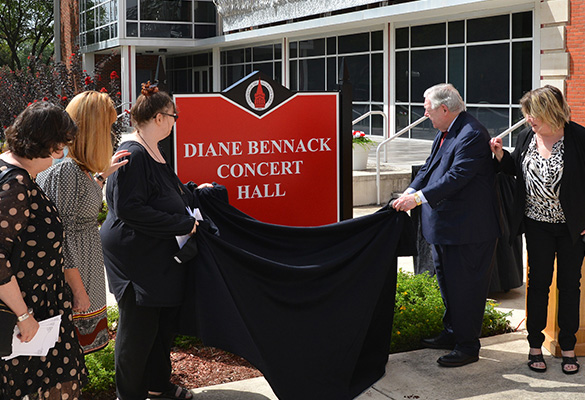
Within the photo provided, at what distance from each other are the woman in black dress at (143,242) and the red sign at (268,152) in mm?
1401

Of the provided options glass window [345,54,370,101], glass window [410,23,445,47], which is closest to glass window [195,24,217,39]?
glass window [345,54,370,101]

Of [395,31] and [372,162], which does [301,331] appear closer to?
[372,162]

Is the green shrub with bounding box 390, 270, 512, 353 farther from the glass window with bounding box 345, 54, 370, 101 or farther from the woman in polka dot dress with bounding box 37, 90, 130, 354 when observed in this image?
the glass window with bounding box 345, 54, 370, 101

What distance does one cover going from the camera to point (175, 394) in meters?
4.50

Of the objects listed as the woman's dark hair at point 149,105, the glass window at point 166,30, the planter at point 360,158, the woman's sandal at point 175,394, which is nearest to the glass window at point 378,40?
the planter at point 360,158

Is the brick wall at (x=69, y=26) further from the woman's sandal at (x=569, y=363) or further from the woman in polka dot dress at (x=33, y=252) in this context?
the woman in polka dot dress at (x=33, y=252)

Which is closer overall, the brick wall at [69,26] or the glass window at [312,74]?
the glass window at [312,74]

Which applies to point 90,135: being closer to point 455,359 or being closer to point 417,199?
point 417,199

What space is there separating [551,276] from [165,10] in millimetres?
28466

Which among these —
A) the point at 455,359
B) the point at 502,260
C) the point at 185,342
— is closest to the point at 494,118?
the point at 502,260

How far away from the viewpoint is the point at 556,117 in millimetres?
4770

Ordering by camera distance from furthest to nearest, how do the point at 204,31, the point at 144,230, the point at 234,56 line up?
the point at 234,56
the point at 204,31
the point at 144,230

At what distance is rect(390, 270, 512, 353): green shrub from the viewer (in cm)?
555

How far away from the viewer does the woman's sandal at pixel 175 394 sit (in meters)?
4.50
